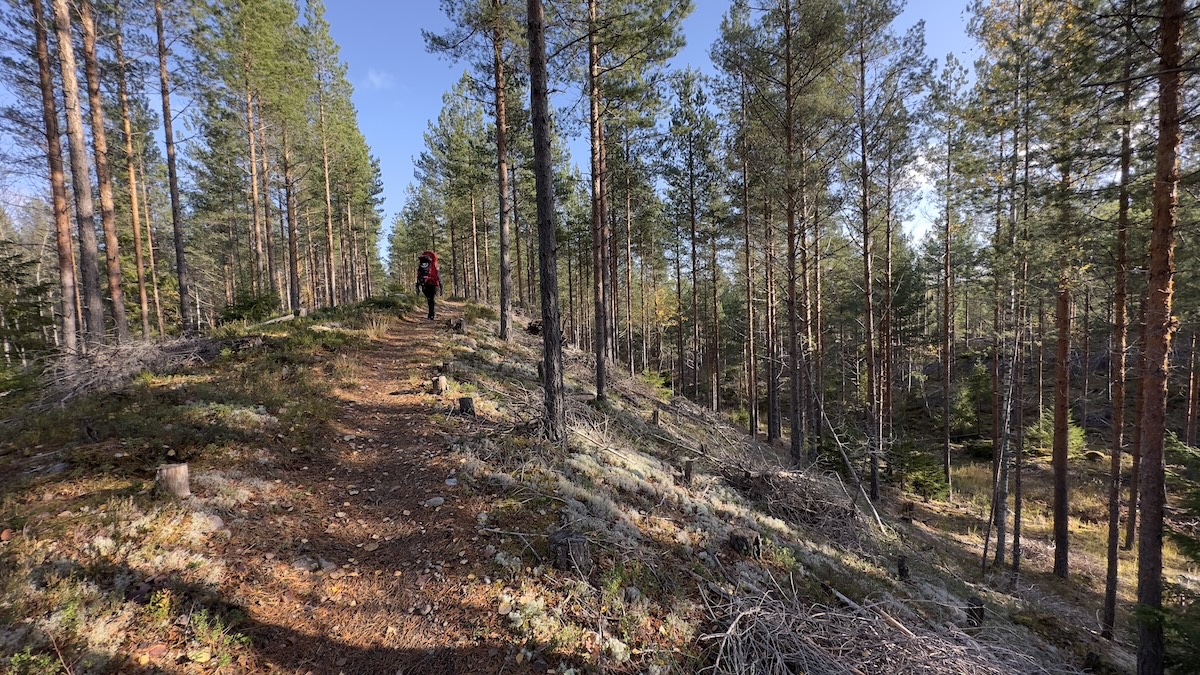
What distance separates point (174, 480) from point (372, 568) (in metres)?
2.09

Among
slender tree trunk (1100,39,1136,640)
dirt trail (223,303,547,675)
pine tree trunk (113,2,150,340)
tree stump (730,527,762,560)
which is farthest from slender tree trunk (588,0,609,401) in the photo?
pine tree trunk (113,2,150,340)

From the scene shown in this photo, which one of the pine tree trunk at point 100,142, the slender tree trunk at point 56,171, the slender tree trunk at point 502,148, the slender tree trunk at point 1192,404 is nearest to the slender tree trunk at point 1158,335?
the slender tree trunk at point 502,148

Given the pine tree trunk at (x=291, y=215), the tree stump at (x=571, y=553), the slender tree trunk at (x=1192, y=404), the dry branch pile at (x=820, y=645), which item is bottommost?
the slender tree trunk at (x=1192, y=404)

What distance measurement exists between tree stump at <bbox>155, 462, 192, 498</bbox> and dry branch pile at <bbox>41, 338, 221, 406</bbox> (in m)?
3.81

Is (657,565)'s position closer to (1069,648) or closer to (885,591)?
(885,591)

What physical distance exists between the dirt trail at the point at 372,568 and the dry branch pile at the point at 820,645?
5.92 feet

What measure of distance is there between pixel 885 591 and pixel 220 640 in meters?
7.50

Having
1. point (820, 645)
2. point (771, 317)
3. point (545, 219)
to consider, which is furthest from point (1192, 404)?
point (545, 219)

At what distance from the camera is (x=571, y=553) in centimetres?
429

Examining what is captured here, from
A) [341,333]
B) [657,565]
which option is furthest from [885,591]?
[341,333]

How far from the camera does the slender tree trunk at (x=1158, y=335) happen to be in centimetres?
624

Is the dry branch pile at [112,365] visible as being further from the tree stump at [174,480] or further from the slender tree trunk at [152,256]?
the slender tree trunk at [152,256]

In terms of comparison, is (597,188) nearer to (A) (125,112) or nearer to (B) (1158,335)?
(B) (1158,335)

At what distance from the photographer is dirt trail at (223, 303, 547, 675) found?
10.8 ft
